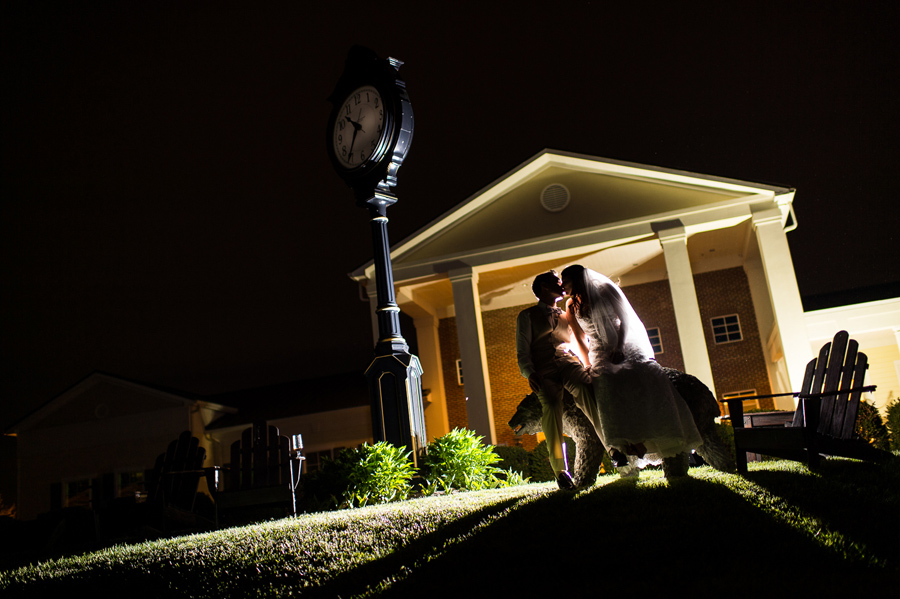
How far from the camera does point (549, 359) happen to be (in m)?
6.09

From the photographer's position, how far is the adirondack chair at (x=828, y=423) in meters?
5.69

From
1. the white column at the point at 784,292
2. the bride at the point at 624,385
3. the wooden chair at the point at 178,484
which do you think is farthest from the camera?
the white column at the point at 784,292

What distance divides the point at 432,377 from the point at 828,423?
719 inches

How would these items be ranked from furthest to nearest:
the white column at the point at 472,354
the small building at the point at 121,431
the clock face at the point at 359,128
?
the small building at the point at 121,431
the white column at the point at 472,354
the clock face at the point at 359,128

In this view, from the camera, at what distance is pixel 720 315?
22578mm

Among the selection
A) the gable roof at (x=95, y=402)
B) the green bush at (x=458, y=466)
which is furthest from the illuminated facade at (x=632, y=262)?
the gable roof at (x=95, y=402)

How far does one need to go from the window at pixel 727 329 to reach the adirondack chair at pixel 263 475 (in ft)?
59.4

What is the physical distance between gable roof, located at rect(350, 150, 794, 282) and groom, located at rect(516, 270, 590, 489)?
12.4 meters

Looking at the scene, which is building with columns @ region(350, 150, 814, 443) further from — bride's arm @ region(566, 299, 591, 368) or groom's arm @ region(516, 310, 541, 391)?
groom's arm @ region(516, 310, 541, 391)

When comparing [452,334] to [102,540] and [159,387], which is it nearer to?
[159,387]

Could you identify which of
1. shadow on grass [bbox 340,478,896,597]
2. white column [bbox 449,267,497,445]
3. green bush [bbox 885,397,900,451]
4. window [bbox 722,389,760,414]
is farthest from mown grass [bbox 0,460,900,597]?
window [bbox 722,389,760,414]

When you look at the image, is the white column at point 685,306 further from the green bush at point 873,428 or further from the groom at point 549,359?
the groom at point 549,359

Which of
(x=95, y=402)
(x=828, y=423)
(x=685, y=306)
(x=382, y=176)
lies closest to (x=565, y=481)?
(x=828, y=423)

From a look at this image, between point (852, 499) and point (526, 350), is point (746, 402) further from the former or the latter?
point (852, 499)
